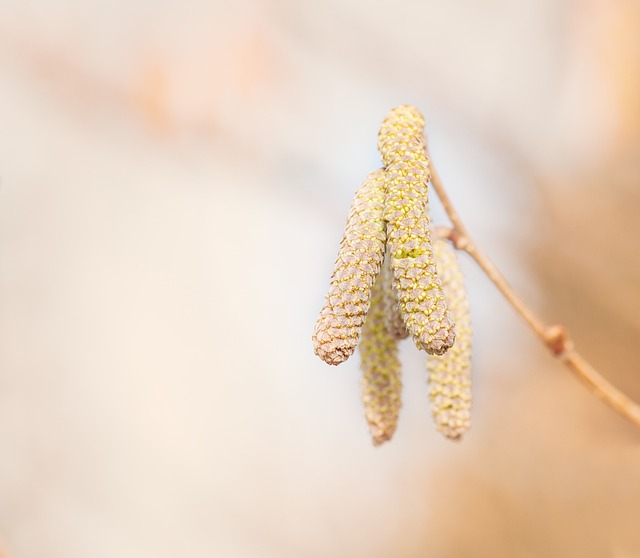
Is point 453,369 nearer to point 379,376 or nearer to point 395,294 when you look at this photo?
point 379,376

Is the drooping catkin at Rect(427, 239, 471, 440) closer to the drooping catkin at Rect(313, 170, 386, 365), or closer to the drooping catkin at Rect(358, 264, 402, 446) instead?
the drooping catkin at Rect(358, 264, 402, 446)

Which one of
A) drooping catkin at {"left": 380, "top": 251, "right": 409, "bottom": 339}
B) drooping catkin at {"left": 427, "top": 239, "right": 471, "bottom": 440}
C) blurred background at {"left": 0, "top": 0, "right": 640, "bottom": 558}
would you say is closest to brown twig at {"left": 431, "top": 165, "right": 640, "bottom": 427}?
drooping catkin at {"left": 427, "top": 239, "right": 471, "bottom": 440}

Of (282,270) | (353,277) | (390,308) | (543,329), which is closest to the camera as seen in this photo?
(353,277)

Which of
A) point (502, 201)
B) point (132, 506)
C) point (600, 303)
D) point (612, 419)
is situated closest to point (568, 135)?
point (502, 201)

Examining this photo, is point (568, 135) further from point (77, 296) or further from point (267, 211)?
point (77, 296)

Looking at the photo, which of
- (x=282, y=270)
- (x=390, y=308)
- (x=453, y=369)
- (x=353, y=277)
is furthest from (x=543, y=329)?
(x=282, y=270)
